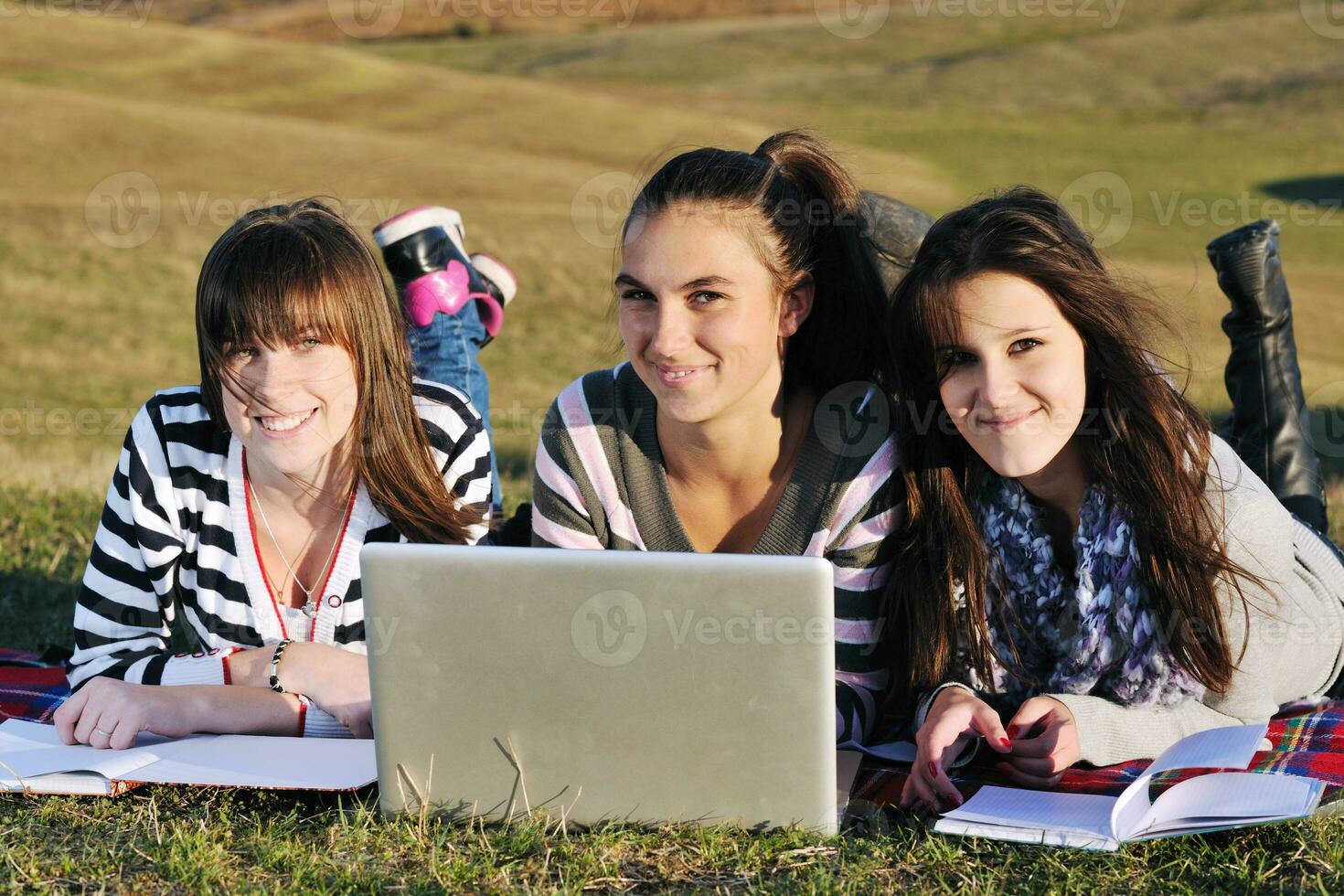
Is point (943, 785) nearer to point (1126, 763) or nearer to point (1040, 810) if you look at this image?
point (1040, 810)

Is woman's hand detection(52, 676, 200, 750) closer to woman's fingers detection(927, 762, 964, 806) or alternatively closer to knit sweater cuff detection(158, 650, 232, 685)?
knit sweater cuff detection(158, 650, 232, 685)

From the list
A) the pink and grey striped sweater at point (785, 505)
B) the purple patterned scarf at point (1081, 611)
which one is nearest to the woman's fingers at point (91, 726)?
the pink and grey striped sweater at point (785, 505)

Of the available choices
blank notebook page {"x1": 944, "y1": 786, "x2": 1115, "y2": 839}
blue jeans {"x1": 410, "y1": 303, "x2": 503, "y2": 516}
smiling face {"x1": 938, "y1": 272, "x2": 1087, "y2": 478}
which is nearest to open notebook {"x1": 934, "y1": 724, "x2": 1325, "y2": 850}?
blank notebook page {"x1": 944, "y1": 786, "x2": 1115, "y2": 839}

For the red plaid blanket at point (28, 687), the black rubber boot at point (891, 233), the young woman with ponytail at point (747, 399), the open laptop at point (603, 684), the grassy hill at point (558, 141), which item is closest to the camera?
the open laptop at point (603, 684)

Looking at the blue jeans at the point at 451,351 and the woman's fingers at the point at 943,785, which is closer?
the woman's fingers at the point at 943,785

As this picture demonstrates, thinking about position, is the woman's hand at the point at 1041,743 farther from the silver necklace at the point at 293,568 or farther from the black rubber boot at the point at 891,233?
the silver necklace at the point at 293,568

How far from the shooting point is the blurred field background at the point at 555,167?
7.73 feet

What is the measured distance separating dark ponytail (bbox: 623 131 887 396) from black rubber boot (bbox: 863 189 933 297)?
29cm

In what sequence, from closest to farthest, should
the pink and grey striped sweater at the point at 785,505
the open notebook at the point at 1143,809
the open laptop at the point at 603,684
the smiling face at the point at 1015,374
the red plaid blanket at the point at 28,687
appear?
the open laptop at the point at 603,684 < the open notebook at the point at 1143,809 < the smiling face at the point at 1015,374 < the pink and grey striped sweater at the point at 785,505 < the red plaid blanket at the point at 28,687

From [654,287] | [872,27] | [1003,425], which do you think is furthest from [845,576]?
[872,27]

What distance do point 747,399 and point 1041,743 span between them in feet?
3.22

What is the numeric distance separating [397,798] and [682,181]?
4.65 feet

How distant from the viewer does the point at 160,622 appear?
3.30m

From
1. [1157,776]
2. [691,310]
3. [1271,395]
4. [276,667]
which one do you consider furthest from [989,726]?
[1271,395]
